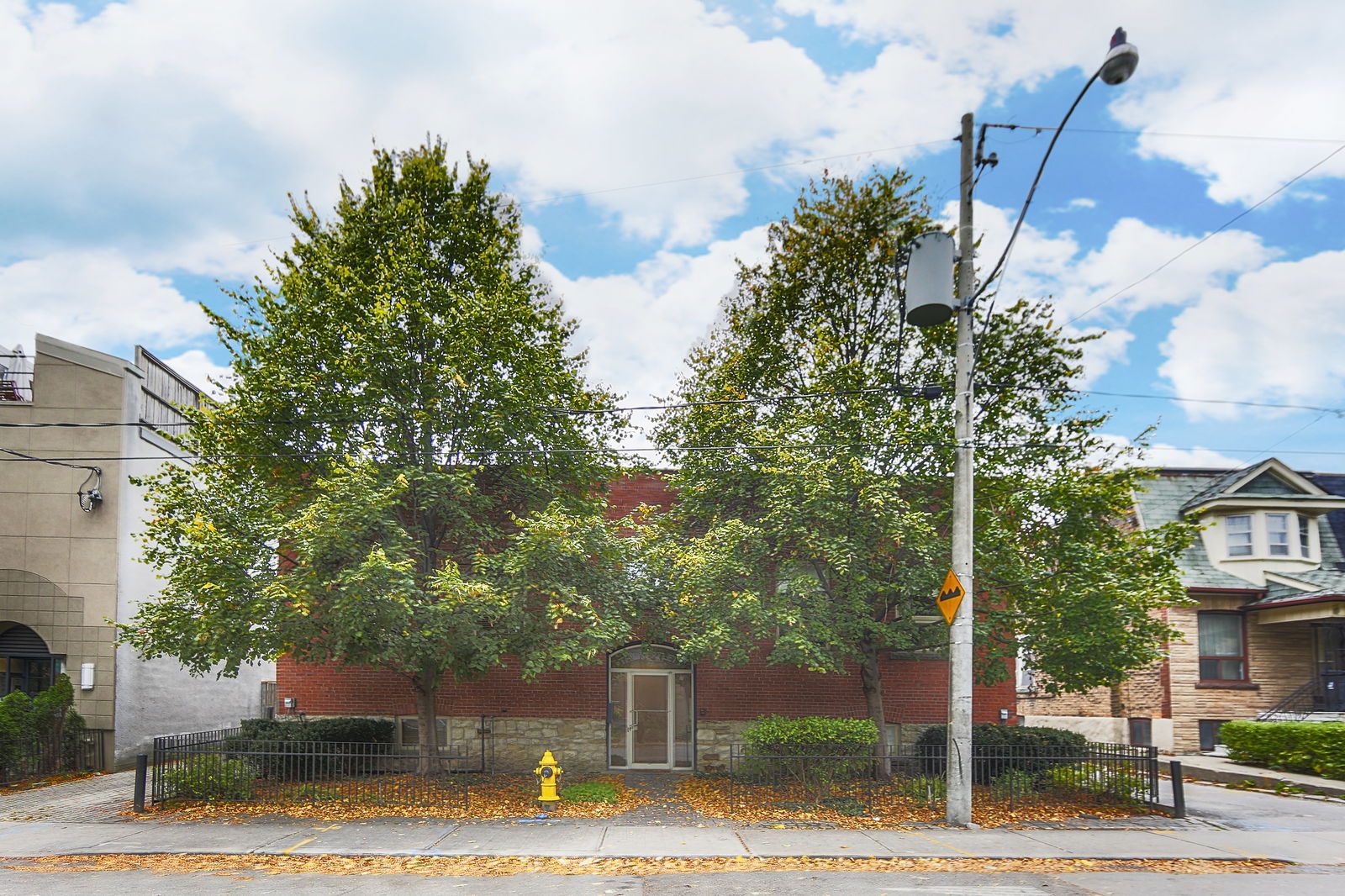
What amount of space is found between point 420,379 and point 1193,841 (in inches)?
526

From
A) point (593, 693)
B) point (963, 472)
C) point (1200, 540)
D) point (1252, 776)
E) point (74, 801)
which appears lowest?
point (1252, 776)

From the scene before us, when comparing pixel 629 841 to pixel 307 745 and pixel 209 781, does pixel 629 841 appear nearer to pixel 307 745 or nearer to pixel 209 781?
pixel 307 745

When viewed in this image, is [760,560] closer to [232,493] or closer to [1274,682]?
[232,493]

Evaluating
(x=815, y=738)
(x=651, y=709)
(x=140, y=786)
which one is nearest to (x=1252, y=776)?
(x=815, y=738)

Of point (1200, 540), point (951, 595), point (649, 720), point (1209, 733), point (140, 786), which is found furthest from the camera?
point (1200, 540)

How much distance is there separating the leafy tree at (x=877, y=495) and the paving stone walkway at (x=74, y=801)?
963 cm

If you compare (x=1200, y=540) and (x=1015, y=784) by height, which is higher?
(x=1200, y=540)

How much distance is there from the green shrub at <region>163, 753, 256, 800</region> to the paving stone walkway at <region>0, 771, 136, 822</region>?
810mm

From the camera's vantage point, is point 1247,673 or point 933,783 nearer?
point 933,783

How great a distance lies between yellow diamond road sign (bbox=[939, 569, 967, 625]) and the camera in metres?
12.5

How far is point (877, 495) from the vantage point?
13500 millimetres

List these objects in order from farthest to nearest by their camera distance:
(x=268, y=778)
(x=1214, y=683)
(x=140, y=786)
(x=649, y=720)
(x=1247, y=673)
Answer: (x=1247, y=673), (x=1214, y=683), (x=649, y=720), (x=268, y=778), (x=140, y=786)

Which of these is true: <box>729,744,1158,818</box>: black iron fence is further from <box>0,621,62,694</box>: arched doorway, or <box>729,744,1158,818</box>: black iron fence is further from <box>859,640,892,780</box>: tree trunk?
<box>0,621,62,694</box>: arched doorway

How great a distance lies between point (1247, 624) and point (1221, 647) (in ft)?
3.16
